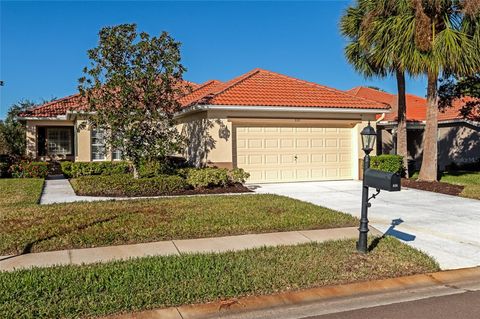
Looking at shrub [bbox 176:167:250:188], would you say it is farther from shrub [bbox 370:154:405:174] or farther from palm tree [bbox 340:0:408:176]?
palm tree [bbox 340:0:408:176]

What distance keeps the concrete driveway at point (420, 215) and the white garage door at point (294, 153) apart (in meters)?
1.00

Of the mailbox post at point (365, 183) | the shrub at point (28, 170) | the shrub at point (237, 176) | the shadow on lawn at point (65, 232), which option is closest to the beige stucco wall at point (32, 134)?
Answer: the shrub at point (28, 170)

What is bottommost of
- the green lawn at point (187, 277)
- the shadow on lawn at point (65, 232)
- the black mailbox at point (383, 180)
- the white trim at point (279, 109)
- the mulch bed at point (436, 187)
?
the green lawn at point (187, 277)

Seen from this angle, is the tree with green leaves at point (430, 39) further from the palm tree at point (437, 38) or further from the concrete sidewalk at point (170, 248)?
the concrete sidewalk at point (170, 248)

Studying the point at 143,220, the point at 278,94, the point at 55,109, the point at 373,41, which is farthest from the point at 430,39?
the point at 55,109

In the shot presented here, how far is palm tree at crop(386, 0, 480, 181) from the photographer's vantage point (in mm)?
13508

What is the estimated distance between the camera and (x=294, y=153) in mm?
16375

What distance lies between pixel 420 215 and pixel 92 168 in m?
13.5

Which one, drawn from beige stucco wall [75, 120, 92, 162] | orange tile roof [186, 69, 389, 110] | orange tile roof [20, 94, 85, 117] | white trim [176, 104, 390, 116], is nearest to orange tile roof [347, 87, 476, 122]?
orange tile roof [186, 69, 389, 110]

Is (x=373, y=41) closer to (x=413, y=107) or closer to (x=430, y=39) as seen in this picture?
(x=430, y=39)

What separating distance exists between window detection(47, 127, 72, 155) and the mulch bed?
17.0 m

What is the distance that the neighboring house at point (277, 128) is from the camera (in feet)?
50.0

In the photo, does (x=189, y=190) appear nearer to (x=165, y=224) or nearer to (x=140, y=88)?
(x=140, y=88)

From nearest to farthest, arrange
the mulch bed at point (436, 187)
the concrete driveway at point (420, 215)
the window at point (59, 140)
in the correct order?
the concrete driveway at point (420, 215) < the mulch bed at point (436, 187) < the window at point (59, 140)
